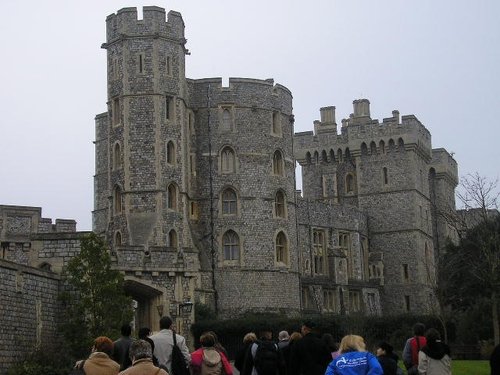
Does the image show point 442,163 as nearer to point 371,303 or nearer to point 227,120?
point 371,303

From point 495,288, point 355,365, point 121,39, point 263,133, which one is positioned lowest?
point 355,365

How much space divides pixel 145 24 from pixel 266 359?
31215 millimetres

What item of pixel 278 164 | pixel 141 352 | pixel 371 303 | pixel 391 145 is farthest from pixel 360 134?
pixel 141 352

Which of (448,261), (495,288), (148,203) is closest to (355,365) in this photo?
(495,288)

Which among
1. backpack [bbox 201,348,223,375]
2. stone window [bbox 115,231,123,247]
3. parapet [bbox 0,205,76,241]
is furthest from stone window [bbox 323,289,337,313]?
backpack [bbox 201,348,223,375]

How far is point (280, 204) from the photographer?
48562 millimetres

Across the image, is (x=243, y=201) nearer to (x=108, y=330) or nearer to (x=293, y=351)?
(x=108, y=330)

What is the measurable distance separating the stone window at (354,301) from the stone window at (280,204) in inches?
465

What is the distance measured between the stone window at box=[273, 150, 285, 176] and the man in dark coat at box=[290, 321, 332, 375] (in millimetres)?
34417

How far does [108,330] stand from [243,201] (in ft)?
65.7

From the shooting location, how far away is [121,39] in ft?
143

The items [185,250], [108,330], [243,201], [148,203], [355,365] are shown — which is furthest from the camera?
[243,201]

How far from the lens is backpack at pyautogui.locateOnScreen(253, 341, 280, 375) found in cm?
1399

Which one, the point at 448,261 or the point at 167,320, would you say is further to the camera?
the point at 448,261
